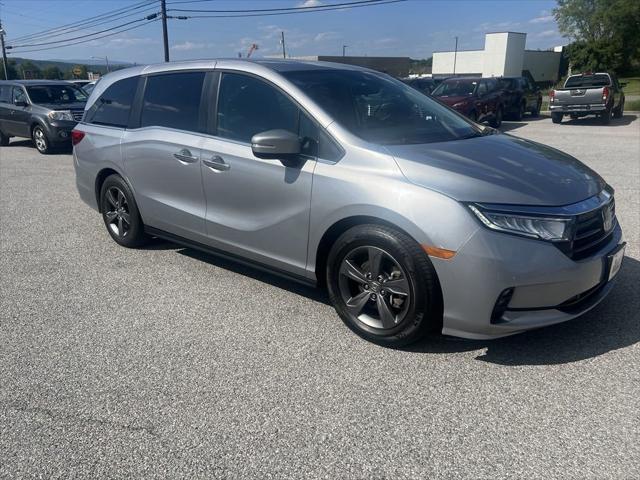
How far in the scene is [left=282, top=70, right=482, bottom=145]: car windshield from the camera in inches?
149

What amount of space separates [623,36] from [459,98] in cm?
5208

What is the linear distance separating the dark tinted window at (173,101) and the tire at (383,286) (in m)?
1.83

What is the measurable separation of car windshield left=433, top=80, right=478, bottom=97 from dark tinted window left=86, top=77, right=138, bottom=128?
47.2 ft

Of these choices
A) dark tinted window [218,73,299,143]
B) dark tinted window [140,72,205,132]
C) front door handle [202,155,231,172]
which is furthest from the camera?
dark tinted window [140,72,205,132]

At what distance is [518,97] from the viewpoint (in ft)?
69.1

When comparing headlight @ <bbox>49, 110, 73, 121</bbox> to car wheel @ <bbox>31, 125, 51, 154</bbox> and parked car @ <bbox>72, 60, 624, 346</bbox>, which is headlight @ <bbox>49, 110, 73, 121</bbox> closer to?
car wheel @ <bbox>31, 125, 51, 154</bbox>

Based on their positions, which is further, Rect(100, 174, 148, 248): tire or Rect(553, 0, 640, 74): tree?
Rect(553, 0, 640, 74): tree

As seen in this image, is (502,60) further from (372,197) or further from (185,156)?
(372,197)

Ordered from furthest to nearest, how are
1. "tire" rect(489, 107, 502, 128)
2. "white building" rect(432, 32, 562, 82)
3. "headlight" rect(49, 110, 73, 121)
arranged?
"white building" rect(432, 32, 562, 82) → "tire" rect(489, 107, 502, 128) → "headlight" rect(49, 110, 73, 121)

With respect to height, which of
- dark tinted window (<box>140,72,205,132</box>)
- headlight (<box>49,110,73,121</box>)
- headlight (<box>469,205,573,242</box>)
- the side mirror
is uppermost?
dark tinted window (<box>140,72,205,132</box>)

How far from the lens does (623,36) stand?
190 ft

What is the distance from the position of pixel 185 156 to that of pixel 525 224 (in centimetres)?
274

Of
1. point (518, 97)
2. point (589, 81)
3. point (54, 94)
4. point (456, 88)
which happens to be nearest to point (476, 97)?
point (456, 88)

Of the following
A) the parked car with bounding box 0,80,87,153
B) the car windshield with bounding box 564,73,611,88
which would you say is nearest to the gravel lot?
the parked car with bounding box 0,80,87,153
